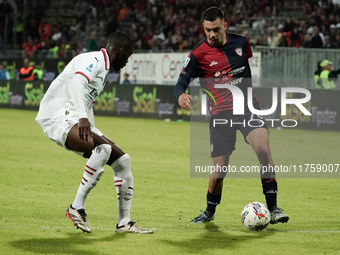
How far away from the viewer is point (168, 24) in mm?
26781

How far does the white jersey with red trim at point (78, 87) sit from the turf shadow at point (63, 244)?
3.85ft

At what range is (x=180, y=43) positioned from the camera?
958 inches

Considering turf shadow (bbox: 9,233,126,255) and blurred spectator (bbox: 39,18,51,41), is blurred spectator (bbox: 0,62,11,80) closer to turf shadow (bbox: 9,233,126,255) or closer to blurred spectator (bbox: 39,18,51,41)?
blurred spectator (bbox: 39,18,51,41)

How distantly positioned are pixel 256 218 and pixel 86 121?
6.98 feet

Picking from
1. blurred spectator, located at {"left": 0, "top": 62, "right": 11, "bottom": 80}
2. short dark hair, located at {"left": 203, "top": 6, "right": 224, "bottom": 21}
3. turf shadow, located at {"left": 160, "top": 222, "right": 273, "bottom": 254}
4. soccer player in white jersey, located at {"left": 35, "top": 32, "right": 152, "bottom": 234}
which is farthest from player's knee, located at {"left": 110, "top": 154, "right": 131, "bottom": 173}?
blurred spectator, located at {"left": 0, "top": 62, "right": 11, "bottom": 80}

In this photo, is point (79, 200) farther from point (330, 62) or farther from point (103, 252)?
point (330, 62)

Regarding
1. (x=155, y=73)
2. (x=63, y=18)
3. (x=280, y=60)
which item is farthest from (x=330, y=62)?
(x=63, y=18)

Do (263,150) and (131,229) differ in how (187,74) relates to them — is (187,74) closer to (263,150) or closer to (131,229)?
(263,150)

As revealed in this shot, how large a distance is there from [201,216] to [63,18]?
27892mm

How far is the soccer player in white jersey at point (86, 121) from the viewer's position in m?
5.38

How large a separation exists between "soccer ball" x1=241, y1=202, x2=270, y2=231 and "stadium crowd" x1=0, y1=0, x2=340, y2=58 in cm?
1504

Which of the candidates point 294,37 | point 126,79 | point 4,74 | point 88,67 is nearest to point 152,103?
point 126,79

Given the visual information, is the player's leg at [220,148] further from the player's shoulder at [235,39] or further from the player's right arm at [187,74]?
the player's shoulder at [235,39]

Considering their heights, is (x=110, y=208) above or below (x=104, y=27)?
below
